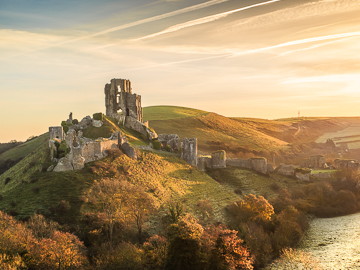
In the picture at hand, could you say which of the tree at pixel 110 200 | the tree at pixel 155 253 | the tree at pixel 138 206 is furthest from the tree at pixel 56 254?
the tree at pixel 138 206

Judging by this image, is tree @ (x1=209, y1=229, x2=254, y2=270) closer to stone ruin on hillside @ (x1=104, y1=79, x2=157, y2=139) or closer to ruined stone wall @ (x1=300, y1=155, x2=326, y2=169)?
stone ruin on hillside @ (x1=104, y1=79, x2=157, y2=139)

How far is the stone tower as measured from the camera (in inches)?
2840

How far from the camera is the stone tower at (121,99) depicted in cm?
7212

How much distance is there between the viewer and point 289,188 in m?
58.4

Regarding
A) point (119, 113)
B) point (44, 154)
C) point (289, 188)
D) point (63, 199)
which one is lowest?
point (289, 188)

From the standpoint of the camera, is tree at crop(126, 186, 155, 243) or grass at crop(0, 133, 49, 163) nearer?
tree at crop(126, 186, 155, 243)

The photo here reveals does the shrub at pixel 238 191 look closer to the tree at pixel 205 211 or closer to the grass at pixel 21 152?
the tree at pixel 205 211

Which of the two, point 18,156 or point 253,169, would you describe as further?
point 18,156

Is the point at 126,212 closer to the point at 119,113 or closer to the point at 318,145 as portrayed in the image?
the point at 119,113

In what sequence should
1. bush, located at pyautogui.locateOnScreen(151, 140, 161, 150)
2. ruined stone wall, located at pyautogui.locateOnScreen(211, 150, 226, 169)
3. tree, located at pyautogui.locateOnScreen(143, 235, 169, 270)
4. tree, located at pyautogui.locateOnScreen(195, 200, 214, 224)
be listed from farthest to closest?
ruined stone wall, located at pyautogui.locateOnScreen(211, 150, 226, 169)
bush, located at pyautogui.locateOnScreen(151, 140, 161, 150)
tree, located at pyautogui.locateOnScreen(195, 200, 214, 224)
tree, located at pyautogui.locateOnScreen(143, 235, 169, 270)

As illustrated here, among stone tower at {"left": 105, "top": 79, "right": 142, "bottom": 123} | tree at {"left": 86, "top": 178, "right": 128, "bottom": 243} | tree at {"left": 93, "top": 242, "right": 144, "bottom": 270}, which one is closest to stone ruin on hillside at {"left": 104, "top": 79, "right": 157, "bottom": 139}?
stone tower at {"left": 105, "top": 79, "right": 142, "bottom": 123}

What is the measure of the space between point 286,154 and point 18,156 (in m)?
85.7

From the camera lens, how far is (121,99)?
236 feet

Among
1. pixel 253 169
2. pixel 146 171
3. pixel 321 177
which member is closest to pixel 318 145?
pixel 321 177
